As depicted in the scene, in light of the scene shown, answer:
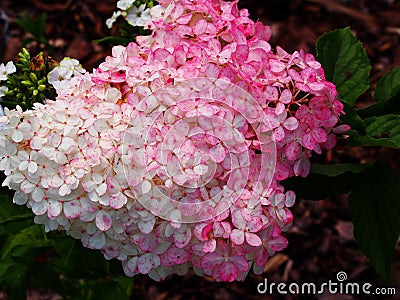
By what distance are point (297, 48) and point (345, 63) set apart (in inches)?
34.4

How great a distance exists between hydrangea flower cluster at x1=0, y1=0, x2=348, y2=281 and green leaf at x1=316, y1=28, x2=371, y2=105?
0.84 feet

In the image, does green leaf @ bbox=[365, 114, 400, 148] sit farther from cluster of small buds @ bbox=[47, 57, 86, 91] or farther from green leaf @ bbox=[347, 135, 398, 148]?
cluster of small buds @ bbox=[47, 57, 86, 91]

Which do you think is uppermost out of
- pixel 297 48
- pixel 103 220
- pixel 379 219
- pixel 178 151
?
pixel 178 151

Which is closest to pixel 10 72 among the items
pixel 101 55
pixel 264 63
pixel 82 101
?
pixel 82 101

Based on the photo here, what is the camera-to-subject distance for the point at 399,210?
1133 mm

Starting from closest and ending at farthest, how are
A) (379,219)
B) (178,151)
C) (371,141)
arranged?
1. (178,151)
2. (371,141)
3. (379,219)

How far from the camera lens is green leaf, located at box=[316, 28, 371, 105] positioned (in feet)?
3.90

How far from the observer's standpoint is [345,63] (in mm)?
1196

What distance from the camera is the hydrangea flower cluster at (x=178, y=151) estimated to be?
0.86m

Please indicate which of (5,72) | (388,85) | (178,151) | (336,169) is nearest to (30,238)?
(5,72)

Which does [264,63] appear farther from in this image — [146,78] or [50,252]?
[50,252]

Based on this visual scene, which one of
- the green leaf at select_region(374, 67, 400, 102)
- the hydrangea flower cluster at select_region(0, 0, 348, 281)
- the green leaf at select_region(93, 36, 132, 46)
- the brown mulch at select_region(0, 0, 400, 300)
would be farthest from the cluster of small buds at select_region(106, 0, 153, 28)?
the brown mulch at select_region(0, 0, 400, 300)

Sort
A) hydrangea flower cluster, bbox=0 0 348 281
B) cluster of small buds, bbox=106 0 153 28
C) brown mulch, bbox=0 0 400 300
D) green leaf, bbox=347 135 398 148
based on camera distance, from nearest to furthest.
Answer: hydrangea flower cluster, bbox=0 0 348 281, green leaf, bbox=347 135 398 148, cluster of small buds, bbox=106 0 153 28, brown mulch, bbox=0 0 400 300

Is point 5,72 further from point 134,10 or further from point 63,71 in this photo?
point 134,10
